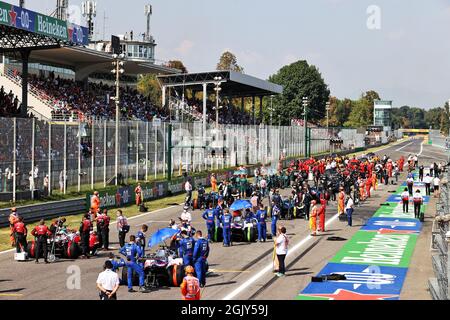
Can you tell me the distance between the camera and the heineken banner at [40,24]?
1503 inches

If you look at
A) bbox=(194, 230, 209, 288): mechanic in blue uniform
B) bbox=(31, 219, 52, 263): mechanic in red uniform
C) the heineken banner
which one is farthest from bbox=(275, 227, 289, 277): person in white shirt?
the heineken banner

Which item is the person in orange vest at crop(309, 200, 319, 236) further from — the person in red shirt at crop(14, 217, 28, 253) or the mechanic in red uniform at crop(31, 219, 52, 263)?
the person in red shirt at crop(14, 217, 28, 253)

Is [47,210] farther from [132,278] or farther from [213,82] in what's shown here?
[213,82]

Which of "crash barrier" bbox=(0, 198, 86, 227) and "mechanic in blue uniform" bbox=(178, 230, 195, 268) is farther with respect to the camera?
"crash barrier" bbox=(0, 198, 86, 227)

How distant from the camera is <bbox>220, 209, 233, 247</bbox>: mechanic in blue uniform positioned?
22891 millimetres

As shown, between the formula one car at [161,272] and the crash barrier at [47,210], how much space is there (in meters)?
12.6

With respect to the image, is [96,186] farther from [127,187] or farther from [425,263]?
[425,263]

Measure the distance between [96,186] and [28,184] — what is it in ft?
19.7

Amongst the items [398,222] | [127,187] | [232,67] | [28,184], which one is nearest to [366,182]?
[398,222]

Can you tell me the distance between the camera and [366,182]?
137 ft

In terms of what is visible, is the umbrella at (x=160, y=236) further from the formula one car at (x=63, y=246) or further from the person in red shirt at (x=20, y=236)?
the person in red shirt at (x=20, y=236)

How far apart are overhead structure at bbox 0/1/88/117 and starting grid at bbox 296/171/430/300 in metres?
23.4

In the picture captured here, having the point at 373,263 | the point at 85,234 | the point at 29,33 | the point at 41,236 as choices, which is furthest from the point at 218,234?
the point at 29,33

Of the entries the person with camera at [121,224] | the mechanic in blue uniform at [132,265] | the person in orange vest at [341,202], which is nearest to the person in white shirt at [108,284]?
the mechanic in blue uniform at [132,265]
